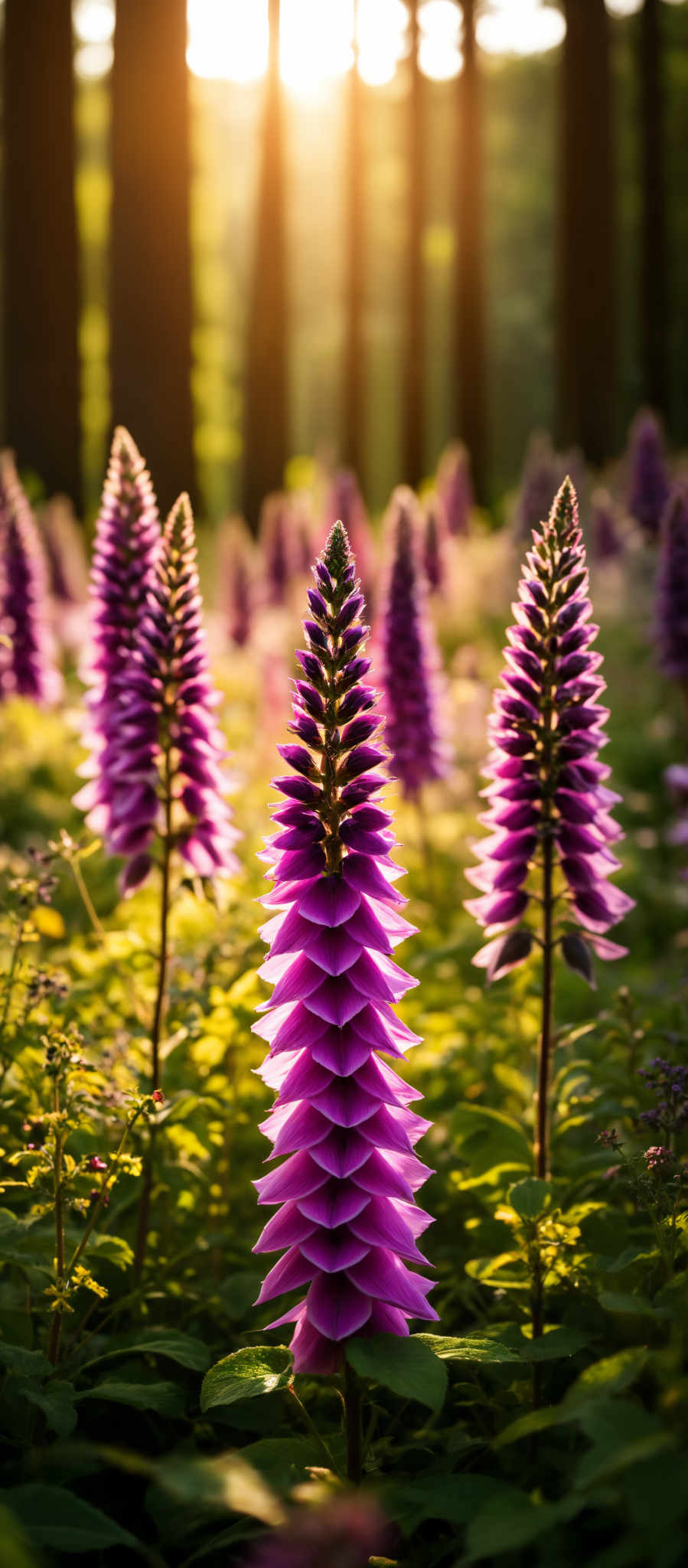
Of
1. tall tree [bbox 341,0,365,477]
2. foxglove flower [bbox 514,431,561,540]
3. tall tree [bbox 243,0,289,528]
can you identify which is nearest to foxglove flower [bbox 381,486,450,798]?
foxglove flower [bbox 514,431,561,540]

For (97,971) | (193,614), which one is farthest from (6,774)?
(193,614)

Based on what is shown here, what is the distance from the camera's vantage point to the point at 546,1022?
3402mm

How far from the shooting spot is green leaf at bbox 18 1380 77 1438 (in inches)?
97.6

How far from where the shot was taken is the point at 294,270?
56.3 metres

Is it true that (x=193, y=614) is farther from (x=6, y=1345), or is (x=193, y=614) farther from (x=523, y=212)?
(x=523, y=212)

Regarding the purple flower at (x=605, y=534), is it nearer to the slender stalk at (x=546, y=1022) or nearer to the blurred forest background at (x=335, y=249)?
the blurred forest background at (x=335, y=249)

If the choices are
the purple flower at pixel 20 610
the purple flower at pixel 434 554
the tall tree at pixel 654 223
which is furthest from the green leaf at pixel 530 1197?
the tall tree at pixel 654 223

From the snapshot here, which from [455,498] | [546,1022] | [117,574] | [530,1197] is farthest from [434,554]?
[530,1197]

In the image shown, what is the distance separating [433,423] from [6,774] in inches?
2093

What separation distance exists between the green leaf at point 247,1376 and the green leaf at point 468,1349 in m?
0.30

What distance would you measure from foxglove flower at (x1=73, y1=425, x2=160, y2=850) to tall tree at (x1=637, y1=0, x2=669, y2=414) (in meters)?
21.9

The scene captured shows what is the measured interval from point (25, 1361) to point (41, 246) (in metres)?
16.6

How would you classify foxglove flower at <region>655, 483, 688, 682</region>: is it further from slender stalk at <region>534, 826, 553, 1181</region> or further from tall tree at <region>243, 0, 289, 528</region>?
tall tree at <region>243, 0, 289, 528</region>

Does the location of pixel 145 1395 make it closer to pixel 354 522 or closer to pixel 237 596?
pixel 237 596
